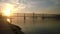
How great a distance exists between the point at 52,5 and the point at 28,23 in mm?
352

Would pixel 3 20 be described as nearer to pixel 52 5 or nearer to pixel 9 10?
pixel 9 10

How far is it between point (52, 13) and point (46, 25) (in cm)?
15

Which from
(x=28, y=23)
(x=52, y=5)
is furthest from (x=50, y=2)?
(x=28, y=23)

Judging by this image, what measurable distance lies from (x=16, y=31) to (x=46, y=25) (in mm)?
355

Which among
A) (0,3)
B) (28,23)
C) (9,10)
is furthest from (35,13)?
(0,3)

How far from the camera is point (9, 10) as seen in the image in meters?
1.81

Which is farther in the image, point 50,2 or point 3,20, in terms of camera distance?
point 50,2

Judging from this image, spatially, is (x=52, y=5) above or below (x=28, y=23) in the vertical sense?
above

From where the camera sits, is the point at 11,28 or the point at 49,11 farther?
the point at 49,11

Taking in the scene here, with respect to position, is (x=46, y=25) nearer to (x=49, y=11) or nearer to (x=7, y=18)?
(x=49, y=11)

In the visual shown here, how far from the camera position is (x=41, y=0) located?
1.86 m

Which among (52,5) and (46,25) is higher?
(52,5)

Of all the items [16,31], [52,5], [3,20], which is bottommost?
[16,31]

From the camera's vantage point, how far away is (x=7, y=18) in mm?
1794
